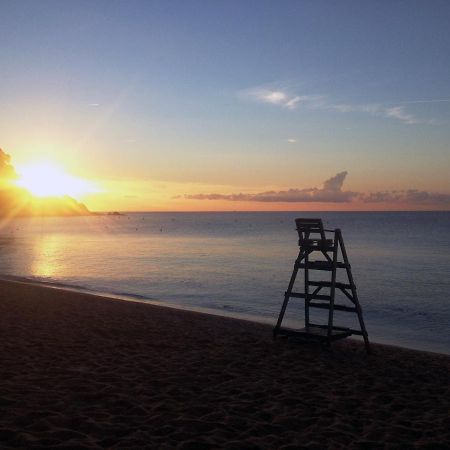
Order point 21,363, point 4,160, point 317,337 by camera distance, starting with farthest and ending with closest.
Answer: point 4,160
point 317,337
point 21,363

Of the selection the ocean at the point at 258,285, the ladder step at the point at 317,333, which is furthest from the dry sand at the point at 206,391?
the ocean at the point at 258,285

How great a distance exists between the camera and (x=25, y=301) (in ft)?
54.3

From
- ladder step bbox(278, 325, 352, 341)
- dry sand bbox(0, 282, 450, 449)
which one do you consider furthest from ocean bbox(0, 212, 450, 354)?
dry sand bbox(0, 282, 450, 449)

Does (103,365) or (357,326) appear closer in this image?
(103,365)

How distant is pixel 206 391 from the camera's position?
7352 millimetres

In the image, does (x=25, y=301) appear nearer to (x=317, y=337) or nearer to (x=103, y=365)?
(x=103, y=365)

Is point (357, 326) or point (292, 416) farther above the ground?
point (292, 416)

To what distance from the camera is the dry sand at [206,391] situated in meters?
5.67

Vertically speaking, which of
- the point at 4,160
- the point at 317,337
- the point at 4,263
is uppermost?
the point at 4,160

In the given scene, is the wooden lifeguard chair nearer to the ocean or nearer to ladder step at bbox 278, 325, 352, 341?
ladder step at bbox 278, 325, 352, 341

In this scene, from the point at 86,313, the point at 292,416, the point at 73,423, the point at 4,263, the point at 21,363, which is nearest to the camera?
the point at 73,423

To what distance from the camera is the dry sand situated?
5.67 metres

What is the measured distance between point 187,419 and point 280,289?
22614mm

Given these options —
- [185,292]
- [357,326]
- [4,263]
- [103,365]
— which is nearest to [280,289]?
[185,292]
